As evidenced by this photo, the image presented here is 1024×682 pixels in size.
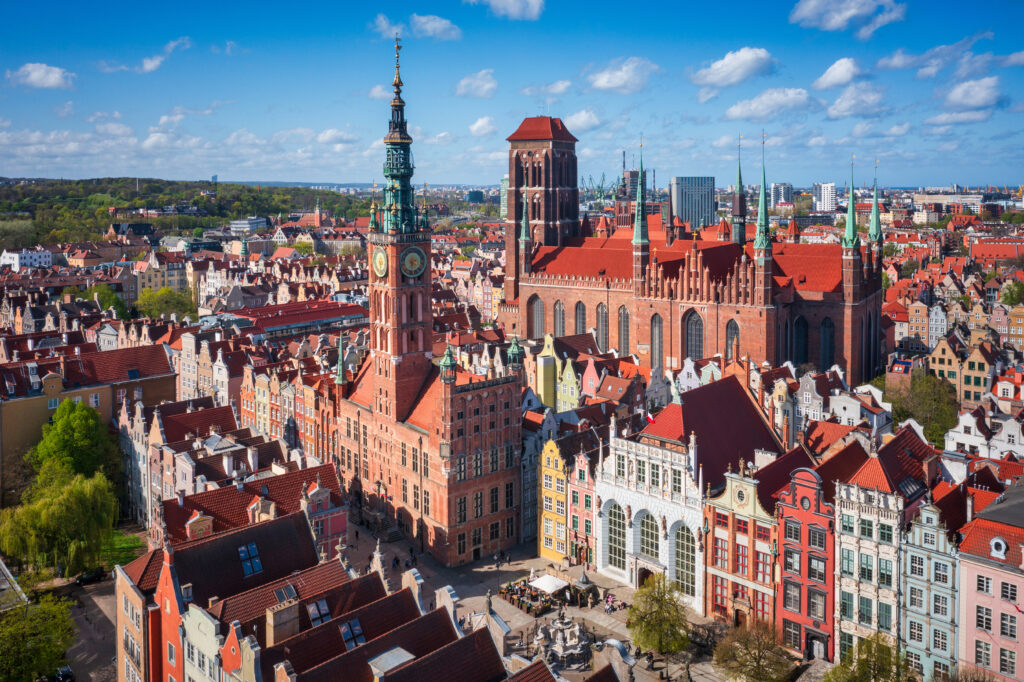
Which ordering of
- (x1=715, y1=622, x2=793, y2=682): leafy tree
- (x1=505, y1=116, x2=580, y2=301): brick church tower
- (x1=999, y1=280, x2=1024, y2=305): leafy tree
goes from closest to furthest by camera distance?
(x1=715, y1=622, x2=793, y2=682): leafy tree
(x1=505, y1=116, x2=580, y2=301): brick church tower
(x1=999, y1=280, x2=1024, y2=305): leafy tree

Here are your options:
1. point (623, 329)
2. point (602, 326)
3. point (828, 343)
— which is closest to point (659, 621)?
point (828, 343)

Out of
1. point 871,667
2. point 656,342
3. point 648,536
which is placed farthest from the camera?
point 656,342

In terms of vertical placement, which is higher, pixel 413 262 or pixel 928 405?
pixel 413 262

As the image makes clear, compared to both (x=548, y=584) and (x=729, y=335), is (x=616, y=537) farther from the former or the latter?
(x=729, y=335)

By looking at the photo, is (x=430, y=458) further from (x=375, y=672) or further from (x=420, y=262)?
(x=375, y=672)

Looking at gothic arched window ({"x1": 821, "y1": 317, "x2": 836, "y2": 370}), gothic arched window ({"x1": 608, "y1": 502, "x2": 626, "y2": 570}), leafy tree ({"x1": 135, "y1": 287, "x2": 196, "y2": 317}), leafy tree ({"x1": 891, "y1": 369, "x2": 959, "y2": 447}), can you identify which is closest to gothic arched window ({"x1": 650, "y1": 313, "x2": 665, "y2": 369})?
gothic arched window ({"x1": 821, "y1": 317, "x2": 836, "y2": 370})

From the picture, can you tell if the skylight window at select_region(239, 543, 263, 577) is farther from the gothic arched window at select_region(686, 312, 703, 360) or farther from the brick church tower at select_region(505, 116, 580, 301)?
the brick church tower at select_region(505, 116, 580, 301)
